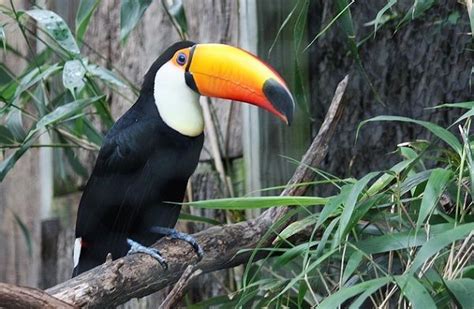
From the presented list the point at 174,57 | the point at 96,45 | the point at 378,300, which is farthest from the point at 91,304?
the point at 96,45

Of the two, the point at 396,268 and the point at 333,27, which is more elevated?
the point at 333,27

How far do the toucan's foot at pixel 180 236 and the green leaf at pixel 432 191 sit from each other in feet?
1.31

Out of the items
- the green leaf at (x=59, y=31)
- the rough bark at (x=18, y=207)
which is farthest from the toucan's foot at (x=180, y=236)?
the rough bark at (x=18, y=207)

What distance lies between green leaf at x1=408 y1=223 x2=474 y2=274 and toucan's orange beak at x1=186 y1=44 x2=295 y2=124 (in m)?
0.45

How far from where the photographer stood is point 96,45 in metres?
2.07

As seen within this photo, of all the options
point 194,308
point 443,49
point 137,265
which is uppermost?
point 443,49

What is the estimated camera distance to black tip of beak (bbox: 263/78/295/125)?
1.48 meters

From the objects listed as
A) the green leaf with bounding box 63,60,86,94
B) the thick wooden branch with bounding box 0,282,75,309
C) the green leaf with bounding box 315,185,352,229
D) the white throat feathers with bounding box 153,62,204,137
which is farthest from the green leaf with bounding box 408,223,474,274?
the green leaf with bounding box 63,60,86,94

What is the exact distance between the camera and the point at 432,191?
45.1 inches

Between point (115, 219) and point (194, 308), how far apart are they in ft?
0.69

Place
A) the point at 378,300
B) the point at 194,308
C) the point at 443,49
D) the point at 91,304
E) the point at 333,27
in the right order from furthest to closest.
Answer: the point at 333,27
the point at 443,49
the point at 194,308
the point at 378,300
the point at 91,304

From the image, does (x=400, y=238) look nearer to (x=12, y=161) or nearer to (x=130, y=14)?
(x=130, y=14)

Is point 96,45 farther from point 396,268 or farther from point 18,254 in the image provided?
point 396,268

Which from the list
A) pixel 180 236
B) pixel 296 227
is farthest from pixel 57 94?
pixel 296 227
